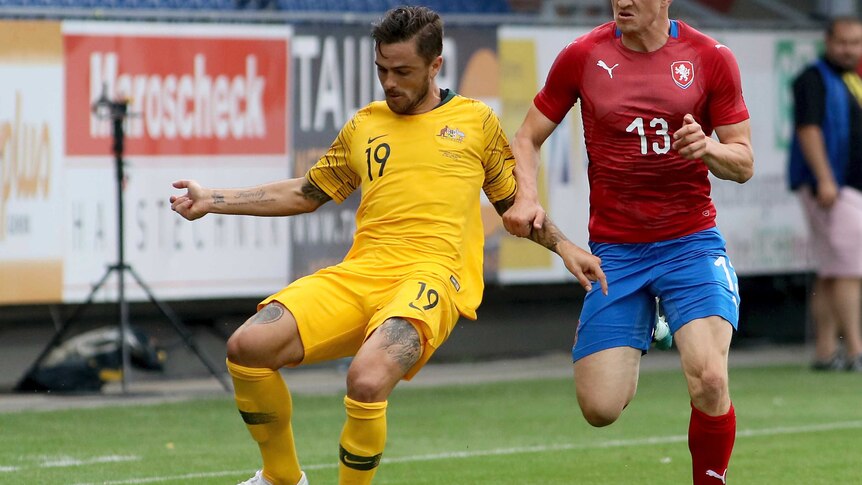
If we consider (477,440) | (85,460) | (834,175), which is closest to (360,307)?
(85,460)

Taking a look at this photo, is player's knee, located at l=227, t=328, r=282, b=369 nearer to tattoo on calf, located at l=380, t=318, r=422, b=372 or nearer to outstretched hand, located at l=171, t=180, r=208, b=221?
tattoo on calf, located at l=380, t=318, r=422, b=372

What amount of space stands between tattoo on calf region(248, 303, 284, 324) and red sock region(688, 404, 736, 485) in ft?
5.75

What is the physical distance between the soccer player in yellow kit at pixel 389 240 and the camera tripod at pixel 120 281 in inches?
148

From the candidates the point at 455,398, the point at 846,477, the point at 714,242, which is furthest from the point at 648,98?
the point at 455,398

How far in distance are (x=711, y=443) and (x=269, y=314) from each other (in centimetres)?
189

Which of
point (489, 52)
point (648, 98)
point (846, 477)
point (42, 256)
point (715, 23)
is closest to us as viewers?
point (648, 98)

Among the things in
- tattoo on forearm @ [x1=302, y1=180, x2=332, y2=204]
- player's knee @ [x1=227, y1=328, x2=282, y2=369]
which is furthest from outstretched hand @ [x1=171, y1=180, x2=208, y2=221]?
player's knee @ [x1=227, y1=328, x2=282, y2=369]

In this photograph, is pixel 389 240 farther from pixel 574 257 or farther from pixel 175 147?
pixel 175 147

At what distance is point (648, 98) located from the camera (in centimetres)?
701

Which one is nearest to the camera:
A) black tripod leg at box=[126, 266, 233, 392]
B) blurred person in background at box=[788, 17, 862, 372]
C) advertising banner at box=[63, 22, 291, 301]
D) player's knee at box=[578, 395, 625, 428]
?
player's knee at box=[578, 395, 625, 428]

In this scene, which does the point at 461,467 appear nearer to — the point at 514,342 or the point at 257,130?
the point at 257,130

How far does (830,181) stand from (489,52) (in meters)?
2.85

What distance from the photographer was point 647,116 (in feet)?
23.0

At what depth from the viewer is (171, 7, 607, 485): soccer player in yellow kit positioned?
6715 mm
